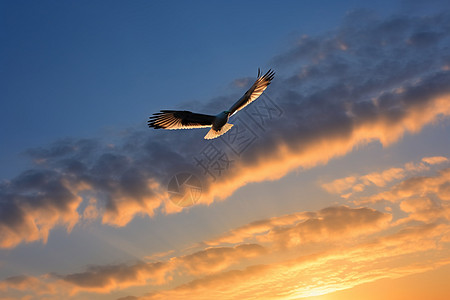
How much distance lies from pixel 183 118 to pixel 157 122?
7.19ft

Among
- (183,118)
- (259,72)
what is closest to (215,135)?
(183,118)

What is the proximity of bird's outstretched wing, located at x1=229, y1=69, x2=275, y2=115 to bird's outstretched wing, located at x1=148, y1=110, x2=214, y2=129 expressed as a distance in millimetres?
2237

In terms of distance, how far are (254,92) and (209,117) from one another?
4.21 meters

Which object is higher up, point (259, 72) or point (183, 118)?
point (259, 72)

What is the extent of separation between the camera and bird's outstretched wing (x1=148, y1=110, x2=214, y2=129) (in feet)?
105

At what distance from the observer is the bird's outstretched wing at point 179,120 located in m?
31.9

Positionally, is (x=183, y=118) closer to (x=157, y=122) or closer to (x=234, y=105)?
(x=157, y=122)

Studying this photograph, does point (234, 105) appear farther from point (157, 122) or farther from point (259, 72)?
point (157, 122)

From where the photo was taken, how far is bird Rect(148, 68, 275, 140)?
32134 mm

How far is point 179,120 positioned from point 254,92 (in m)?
6.54

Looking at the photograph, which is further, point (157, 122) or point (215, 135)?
point (215, 135)

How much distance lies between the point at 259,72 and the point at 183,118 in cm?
721

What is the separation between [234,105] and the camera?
32.6 metres

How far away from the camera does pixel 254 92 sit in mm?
33094
